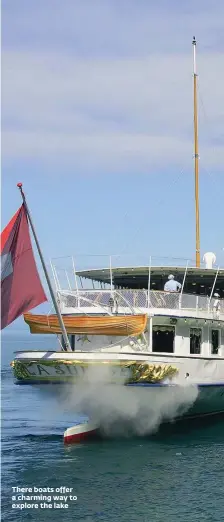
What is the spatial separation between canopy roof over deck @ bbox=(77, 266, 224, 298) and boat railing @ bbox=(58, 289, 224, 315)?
4.18ft

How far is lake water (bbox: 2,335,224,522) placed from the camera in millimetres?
18609

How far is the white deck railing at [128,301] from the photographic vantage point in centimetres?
2745

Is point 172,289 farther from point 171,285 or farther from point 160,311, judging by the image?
point 160,311

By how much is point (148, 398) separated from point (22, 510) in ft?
28.1

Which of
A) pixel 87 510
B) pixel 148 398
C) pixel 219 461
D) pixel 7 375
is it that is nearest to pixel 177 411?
pixel 148 398

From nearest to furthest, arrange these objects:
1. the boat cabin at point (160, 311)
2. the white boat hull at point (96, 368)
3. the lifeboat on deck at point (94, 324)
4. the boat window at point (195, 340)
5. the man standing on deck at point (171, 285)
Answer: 1. the white boat hull at point (96, 368)
2. the lifeboat on deck at point (94, 324)
3. the boat cabin at point (160, 311)
4. the boat window at point (195, 340)
5. the man standing on deck at point (171, 285)

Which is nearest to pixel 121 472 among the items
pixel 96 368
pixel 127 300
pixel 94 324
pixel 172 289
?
pixel 96 368

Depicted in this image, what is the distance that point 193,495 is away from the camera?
65.2ft

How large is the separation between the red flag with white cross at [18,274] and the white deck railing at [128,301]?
17.7ft

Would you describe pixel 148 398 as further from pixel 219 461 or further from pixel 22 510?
pixel 22 510

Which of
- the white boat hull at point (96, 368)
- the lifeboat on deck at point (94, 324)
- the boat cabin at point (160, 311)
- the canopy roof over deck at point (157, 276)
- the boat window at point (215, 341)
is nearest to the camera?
the white boat hull at point (96, 368)

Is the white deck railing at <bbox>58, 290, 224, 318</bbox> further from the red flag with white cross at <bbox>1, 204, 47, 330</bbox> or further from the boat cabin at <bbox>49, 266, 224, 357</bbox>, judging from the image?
the red flag with white cross at <bbox>1, 204, 47, 330</bbox>

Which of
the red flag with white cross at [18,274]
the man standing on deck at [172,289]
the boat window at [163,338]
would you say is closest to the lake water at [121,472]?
the boat window at [163,338]

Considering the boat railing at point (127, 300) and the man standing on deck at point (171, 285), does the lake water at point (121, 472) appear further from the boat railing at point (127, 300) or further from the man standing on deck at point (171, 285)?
the man standing on deck at point (171, 285)
